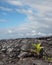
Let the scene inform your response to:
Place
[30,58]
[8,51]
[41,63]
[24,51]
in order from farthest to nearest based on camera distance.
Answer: [8,51] < [24,51] < [30,58] < [41,63]

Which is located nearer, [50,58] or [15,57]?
[50,58]

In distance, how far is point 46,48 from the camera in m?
33.0

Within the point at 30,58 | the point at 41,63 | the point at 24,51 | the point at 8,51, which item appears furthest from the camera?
the point at 8,51

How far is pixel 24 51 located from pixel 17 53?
2279mm

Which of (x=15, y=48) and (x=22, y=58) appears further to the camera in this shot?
(x=15, y=48)

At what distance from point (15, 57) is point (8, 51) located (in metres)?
4.07

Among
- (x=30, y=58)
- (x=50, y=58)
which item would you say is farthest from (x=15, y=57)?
(x=50, y=58)

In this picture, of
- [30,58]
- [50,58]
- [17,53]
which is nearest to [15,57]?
[17,53]

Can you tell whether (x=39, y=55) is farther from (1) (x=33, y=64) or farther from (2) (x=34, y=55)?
(1) (x=33, y=64)

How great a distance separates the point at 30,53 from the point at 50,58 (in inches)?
123

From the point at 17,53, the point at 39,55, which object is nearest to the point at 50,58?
the point at 39,55

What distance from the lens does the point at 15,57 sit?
1258 inches

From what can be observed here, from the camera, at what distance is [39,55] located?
30453 mm

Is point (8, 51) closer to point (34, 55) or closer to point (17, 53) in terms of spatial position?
point (17, 53)
